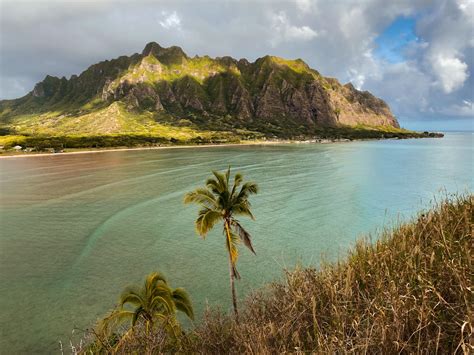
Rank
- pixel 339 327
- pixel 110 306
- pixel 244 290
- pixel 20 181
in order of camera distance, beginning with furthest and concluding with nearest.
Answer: pixel 20 181
pixel 244 290
pixel 110 306
pixel 339 327

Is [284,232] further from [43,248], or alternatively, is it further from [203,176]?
[203,176]

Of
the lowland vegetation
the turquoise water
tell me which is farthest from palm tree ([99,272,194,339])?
the turquoise water

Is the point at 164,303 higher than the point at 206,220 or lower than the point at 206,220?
lower

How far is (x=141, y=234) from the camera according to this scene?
5234 cm

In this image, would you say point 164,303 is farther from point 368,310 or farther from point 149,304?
point 368,310

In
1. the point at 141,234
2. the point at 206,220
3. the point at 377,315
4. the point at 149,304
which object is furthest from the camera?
the point at 141,234

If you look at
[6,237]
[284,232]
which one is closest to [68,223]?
[6,237]

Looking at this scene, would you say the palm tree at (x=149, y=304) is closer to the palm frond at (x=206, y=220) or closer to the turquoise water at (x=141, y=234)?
the palm frond at (x=206, y=220)

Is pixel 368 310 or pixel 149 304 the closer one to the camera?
pixel 368 310

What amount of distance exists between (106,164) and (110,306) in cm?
12226

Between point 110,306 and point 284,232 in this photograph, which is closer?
point 110,306

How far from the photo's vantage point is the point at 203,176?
10531cm

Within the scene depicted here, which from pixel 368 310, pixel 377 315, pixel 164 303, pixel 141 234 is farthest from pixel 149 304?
pixel 141 234

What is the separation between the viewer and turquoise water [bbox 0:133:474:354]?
102 feet
